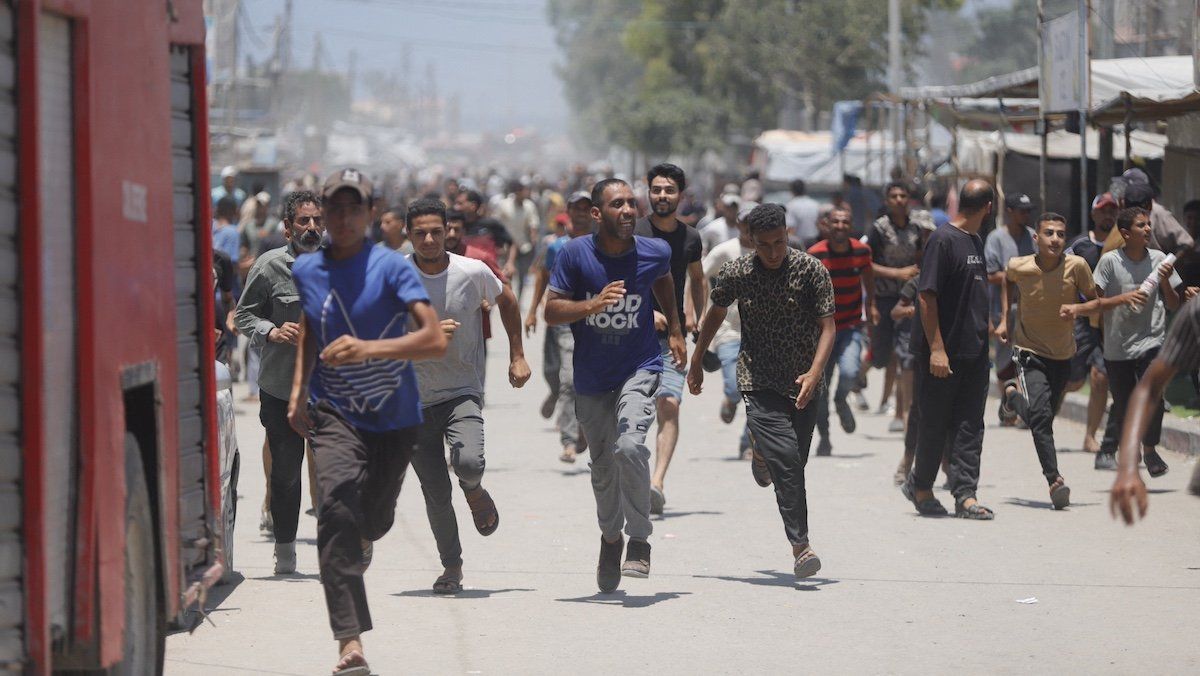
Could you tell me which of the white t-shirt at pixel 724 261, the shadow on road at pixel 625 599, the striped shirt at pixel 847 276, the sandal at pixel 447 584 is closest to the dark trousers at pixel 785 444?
the shadow on road at pixel 625 599

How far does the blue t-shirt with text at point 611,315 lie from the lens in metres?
8.03

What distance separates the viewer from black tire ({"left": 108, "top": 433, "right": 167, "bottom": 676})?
5172 millimetres

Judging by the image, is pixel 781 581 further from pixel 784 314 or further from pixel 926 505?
pixel 926 505

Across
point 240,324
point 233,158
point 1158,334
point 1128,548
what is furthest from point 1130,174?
point 233,158

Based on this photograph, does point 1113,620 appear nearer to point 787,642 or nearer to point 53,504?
point 787,642

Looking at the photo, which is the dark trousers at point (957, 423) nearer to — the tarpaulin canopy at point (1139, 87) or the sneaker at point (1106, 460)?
the sneaker at point (1106, 460)

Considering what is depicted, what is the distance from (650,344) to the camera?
26.6 feet

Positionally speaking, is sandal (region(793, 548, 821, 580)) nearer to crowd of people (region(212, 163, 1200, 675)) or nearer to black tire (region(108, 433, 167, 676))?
crowd of people (region(212, 163, 1200, 675))

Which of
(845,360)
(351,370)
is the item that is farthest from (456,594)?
(845,360)

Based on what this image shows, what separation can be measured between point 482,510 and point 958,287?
3387 mm

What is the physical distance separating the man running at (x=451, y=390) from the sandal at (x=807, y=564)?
143cm

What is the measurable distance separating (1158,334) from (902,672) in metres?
5.65

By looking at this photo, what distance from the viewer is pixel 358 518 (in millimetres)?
6242

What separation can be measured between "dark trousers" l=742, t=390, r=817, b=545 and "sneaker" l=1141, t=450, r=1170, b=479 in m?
3.55
